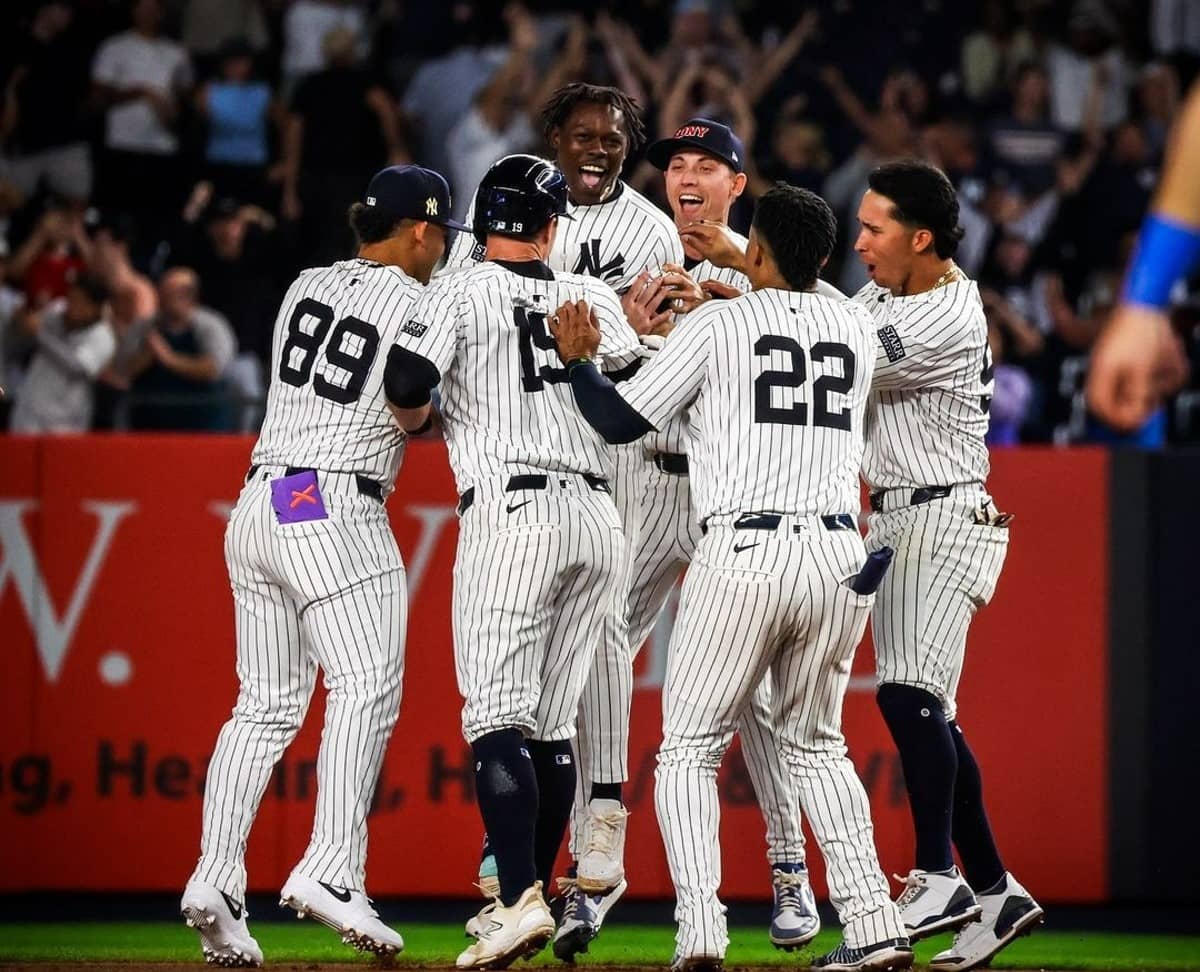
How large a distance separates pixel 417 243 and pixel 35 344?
4784 millimetres

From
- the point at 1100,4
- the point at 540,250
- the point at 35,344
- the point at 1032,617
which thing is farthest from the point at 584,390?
the point at 1100,4

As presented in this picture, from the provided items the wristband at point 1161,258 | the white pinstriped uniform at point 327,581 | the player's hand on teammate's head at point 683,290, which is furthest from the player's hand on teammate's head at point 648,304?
the wristband at point 1161,258

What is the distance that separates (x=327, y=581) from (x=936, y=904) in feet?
7.36

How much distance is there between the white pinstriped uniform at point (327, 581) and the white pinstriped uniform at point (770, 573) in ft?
3.02

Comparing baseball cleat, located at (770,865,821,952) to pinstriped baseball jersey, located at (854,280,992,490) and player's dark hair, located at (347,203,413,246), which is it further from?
player's dark hair, located at (347,203,413,246)

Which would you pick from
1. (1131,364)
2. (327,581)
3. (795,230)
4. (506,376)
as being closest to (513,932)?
(327,581)

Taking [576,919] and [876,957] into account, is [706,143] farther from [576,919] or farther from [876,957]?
[876,957]

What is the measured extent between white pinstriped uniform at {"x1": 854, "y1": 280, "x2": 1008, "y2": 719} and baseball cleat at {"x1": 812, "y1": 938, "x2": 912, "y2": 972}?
91 centimetres

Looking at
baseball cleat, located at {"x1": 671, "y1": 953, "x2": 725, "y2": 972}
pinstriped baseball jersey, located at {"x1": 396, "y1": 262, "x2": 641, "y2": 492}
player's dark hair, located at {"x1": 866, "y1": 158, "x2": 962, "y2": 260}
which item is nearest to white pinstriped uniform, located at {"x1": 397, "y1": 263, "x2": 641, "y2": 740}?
pinstriped baseball jersey, located at {"x1": 396, "y1": 262, "x2": 641, "y2": 492}

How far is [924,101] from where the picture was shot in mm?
13289

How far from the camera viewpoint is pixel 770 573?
604 centimetres

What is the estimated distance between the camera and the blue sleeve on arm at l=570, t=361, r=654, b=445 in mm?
6184

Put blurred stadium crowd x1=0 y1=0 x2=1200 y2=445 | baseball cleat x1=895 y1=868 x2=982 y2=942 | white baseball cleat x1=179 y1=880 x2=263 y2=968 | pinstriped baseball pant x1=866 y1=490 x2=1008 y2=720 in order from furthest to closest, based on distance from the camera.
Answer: blurred stadium crowd x1=0 y1=0 x2=1200 y2=445
pinstriped baseball pant x1=866 y1=490 x2=1008 y2=720
baseball cleat x1=895 y1=868 x2=982 y2=942
white baseball cleat x1=179 y1=880 x2=263 y2=968

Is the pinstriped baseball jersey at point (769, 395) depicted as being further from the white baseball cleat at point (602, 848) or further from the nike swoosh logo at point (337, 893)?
the nike swoosh logo at point (337, 893)
